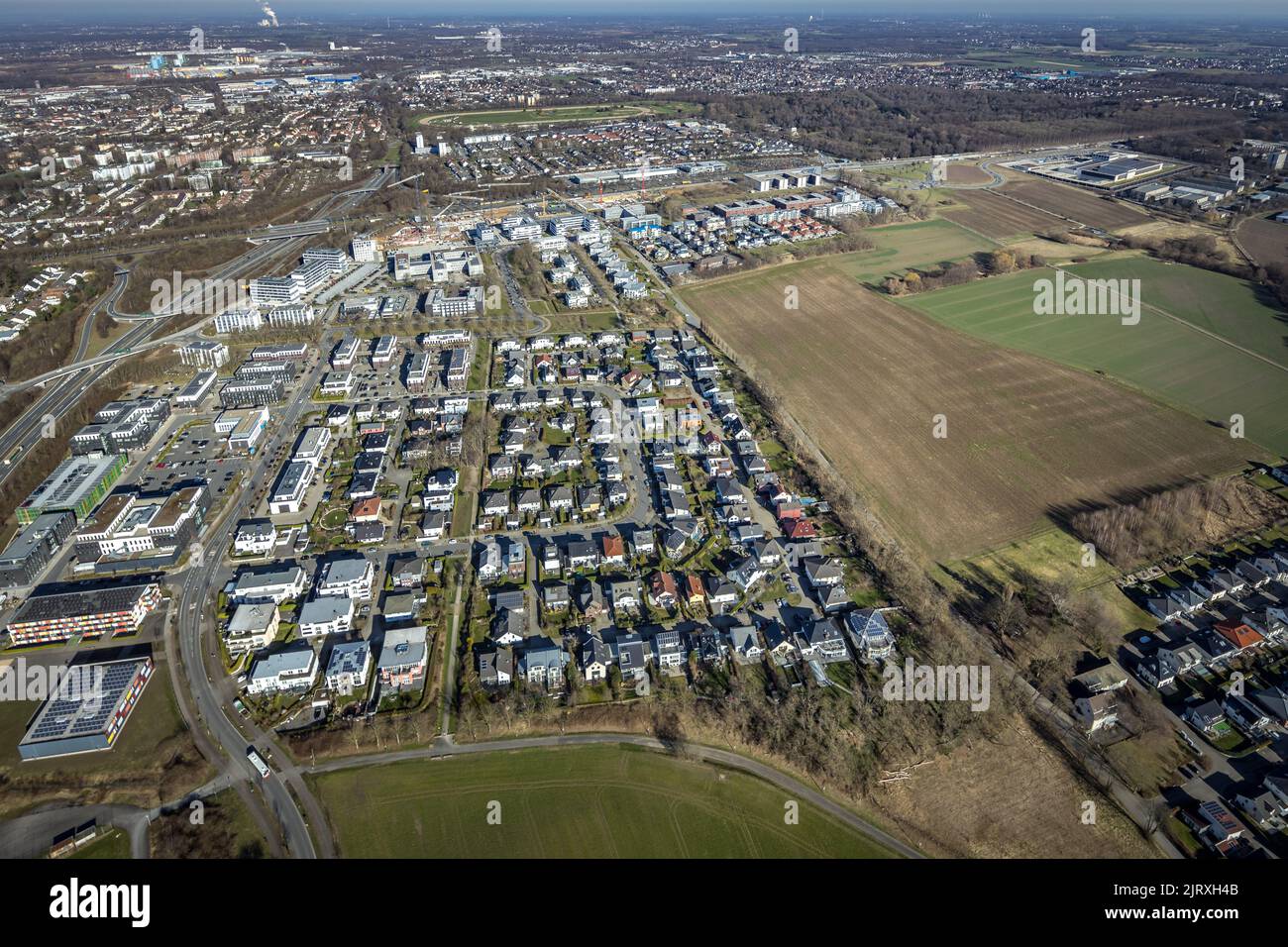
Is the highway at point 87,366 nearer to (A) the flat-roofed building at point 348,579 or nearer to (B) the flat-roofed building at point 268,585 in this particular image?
(B) the flat-roofed building at point 268,585

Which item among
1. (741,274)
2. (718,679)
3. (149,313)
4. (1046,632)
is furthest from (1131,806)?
(149,313)

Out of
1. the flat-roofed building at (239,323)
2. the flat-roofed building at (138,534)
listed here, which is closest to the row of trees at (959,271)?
the flat-roofed building at (239,323)

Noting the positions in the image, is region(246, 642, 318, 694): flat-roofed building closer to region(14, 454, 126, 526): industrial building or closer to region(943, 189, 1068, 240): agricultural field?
region(14, 454, 126, 526): industrial building

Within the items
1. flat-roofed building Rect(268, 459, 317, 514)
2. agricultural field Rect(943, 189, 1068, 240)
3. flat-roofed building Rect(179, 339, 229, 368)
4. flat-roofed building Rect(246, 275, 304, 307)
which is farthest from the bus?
agricultural field Rect(943, 189, 1068, 240)

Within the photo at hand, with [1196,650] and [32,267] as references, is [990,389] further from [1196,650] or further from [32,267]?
[32,267]

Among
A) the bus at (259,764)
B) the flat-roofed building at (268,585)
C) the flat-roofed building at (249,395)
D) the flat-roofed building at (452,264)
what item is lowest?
the bus at (259,764)
